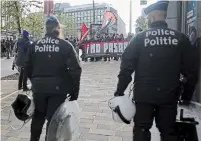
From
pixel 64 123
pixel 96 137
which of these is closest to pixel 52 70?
pixel 64 123

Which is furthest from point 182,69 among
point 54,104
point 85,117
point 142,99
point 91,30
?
point 91,30

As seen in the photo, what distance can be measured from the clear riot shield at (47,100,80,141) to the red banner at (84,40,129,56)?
1592cm

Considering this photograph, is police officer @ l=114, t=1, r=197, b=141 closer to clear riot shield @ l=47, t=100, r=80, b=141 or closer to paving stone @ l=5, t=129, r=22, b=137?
clear riot shield @ l=47, t=100, r=80, b=141

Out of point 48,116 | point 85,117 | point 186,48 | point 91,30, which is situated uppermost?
point 91,30

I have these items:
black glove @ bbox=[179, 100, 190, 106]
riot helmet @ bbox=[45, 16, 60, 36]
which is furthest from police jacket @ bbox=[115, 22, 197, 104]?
riot helmet @ bbox=[45, 16, 60, 36]

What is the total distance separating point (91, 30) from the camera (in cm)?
2170

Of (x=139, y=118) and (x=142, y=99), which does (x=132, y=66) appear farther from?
(x=139, y=118)

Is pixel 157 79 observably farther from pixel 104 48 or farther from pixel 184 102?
pixel 104 48

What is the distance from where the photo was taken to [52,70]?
3525 mm

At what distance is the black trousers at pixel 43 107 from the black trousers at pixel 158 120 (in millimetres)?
1038

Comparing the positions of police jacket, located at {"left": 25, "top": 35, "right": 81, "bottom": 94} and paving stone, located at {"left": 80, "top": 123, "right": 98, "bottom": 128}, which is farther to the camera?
paving stone, located at {"left": 80, "top": 123, "right": 98, "bottom": 128}

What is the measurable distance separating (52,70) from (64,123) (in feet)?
2.10

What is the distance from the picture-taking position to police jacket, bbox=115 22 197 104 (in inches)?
115

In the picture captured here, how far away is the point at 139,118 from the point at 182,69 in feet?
2.18
